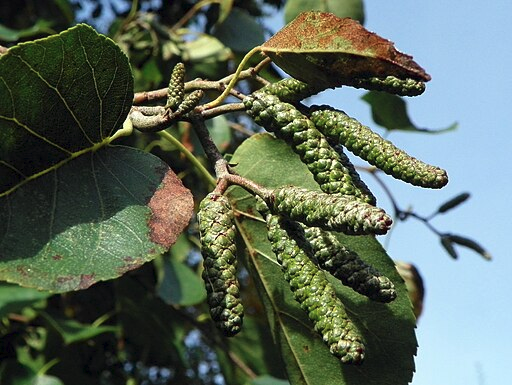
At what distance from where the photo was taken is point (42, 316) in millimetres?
2062

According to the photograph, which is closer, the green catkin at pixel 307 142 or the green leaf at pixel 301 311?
the green catkin at pixel 307 142

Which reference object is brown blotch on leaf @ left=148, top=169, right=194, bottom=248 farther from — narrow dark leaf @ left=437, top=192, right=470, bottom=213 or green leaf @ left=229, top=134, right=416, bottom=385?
narrow dark leaf @ left=437, top=192, right=470, bottom=213

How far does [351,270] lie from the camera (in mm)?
784

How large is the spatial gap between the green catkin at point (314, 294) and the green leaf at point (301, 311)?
Result: 0.63 ft

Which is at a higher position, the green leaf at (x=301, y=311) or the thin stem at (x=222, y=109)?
the thin stem at (x=222, y=109)

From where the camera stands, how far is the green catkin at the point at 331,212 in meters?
0.67

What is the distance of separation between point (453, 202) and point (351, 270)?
114 centimetres

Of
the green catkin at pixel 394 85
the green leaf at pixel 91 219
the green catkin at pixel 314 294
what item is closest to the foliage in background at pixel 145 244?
the green leaf at pixel 91 219

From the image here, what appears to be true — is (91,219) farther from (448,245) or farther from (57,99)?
(448,245)

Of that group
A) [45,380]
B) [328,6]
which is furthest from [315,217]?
[328,6]

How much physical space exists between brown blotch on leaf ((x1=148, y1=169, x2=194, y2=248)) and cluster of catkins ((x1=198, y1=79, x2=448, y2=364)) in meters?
0.04

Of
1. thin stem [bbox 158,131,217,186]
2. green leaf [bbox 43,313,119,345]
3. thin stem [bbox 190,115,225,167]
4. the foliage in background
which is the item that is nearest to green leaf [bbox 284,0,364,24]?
the foliage in background

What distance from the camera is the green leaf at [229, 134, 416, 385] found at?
0.97 meters

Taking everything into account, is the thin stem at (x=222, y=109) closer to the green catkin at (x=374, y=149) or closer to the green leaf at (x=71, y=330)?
the green catkin at (x=374, y=149)
